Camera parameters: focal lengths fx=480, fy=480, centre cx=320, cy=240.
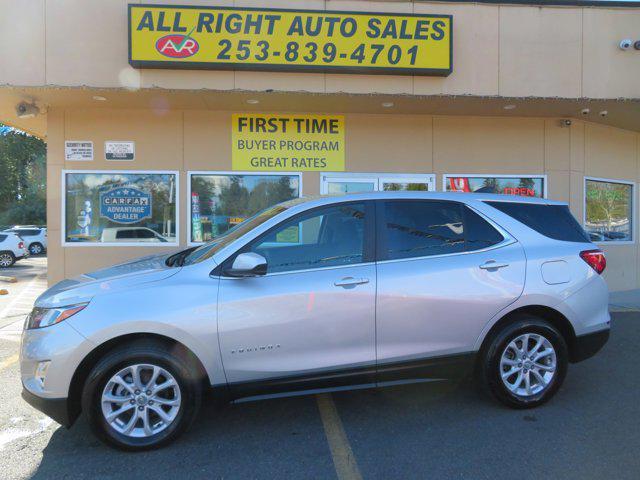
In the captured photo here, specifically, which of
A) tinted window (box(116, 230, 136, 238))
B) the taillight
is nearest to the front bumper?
the taillight

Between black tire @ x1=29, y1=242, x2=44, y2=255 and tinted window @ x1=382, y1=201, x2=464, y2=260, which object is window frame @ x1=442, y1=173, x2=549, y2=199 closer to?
tinted window @ x1=382, y1=201, x2=464, y2=260

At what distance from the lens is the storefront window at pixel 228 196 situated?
8.67 meters

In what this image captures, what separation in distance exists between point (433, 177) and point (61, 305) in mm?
7150

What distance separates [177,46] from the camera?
721 cm

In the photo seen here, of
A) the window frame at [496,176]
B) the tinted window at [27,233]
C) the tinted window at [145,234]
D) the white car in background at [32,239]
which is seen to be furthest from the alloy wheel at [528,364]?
the tinted window at [27,233]

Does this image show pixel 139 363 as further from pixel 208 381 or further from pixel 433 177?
pixel 433 177

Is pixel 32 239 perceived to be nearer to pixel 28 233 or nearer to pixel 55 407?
pixel 28 233

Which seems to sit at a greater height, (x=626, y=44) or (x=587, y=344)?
(x=626, y=44)

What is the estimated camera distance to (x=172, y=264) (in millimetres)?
3762

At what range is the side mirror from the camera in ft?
10.9

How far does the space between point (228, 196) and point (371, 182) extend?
104 inches

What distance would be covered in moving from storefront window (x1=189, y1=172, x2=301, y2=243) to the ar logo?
7.04 feet

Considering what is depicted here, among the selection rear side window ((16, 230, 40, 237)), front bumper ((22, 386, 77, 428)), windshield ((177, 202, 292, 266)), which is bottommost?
front bumper ((22, 386, 77, 428))

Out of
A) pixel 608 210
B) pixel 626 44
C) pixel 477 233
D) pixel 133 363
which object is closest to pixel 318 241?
pixel 477 233
